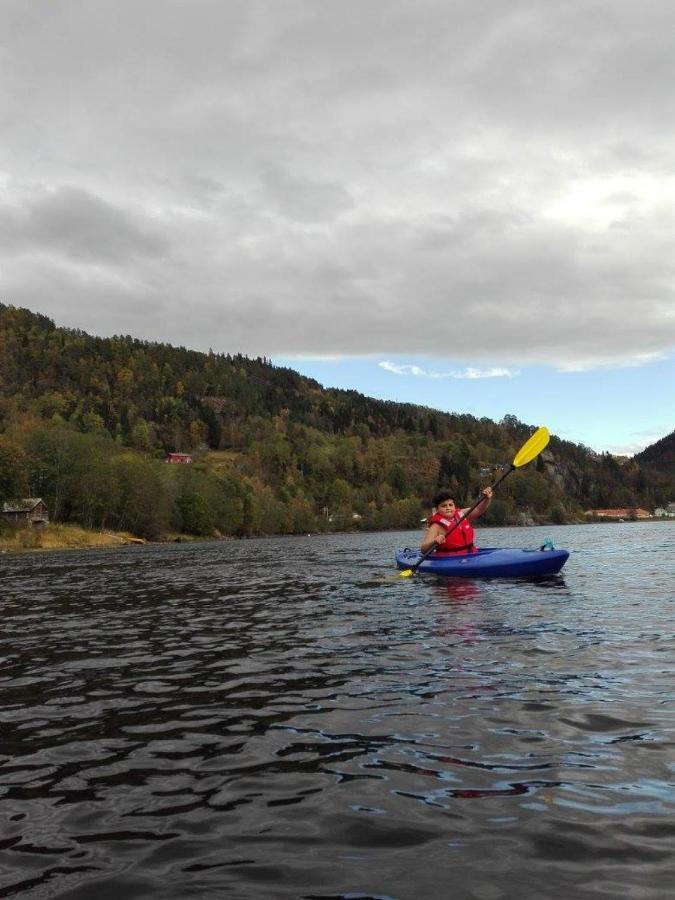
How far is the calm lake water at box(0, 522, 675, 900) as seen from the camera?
4676 mm

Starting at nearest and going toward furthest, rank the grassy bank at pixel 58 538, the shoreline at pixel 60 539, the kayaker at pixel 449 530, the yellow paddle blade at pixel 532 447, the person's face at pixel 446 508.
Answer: the person's face at pixel 446 508
the kayaker at pixel 449 530
the yellow paddle blade at pixel 532 447
the shoreline at pixel 60 539
the grassy bank at pixel 58 538

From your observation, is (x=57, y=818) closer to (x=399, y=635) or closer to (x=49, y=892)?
(x=49, y=892)

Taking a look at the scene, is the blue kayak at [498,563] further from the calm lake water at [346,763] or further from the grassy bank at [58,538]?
the grassy bank at [58,538]

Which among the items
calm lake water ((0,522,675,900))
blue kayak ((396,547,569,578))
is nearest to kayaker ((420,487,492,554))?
blue kayak ((396,547,569,578))

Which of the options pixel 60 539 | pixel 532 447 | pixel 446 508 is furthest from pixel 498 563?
pixel 60 539

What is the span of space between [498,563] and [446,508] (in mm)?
2322

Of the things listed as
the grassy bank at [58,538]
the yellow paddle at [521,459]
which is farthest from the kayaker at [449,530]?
the grassy bank at [58,538]

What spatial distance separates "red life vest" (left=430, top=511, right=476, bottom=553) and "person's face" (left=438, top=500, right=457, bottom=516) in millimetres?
209

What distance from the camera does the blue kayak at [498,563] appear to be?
22.3m

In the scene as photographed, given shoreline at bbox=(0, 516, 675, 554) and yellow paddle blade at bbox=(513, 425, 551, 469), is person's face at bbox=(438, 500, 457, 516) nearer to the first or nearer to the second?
yellow paddle blade at bbox=(513, 425, 551, 469)

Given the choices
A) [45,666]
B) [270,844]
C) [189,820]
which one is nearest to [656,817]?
[270,844]

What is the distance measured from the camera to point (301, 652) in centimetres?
1213

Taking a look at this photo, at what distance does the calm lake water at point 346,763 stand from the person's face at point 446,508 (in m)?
8.37

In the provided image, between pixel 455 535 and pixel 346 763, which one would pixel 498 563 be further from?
pixel 346 763
